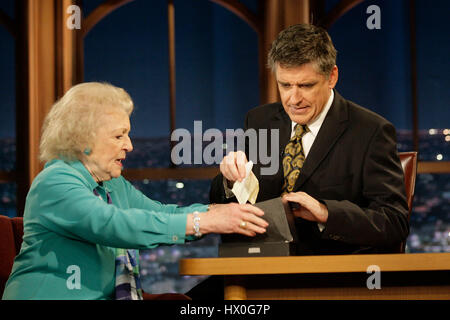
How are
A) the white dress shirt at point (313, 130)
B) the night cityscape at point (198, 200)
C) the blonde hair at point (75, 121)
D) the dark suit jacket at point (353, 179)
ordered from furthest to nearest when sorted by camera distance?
the night cityscape at point (198, 200) < the white dress shirt at point (313, 130) < the dark suit jacket at point (353, 179) < the blonde hair at point (75, 121)

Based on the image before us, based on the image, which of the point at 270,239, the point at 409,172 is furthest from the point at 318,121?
the point at 270,239

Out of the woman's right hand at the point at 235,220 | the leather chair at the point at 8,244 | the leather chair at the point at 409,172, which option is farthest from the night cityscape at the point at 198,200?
the woman's right hand at the point at 235,220

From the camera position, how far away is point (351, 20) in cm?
396

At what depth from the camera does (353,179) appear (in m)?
Answer: 2.33

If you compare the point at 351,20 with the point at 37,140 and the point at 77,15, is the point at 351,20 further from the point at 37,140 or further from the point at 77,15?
the point at 37,140

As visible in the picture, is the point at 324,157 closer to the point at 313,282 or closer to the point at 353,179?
the point at 353,179

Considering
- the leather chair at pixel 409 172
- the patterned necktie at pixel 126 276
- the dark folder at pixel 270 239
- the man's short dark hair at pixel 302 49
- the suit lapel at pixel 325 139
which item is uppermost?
the man's short dark hair at pixel 302 49

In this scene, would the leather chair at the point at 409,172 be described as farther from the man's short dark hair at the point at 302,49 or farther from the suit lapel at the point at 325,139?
the man's short dark hair at the point at 302,49

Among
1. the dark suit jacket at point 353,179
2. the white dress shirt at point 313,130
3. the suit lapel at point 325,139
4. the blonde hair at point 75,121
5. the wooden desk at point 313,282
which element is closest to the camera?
the wooden desk at point 313,282

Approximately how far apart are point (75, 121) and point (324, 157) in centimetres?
95

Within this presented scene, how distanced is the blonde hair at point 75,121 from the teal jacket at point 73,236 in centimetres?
9

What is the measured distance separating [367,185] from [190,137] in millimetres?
1730

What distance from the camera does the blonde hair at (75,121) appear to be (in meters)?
2.06
